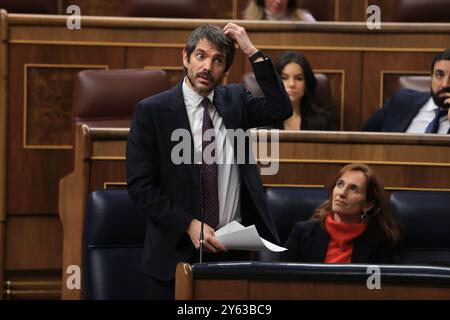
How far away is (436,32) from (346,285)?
42.3 inches

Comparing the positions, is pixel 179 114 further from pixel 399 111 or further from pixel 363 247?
pixel 399 111

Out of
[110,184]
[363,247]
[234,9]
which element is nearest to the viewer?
[363,247]

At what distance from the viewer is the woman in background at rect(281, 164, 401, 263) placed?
1.37 metres

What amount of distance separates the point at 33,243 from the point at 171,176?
0.67m

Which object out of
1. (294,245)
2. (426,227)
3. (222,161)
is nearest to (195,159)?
(222,161)

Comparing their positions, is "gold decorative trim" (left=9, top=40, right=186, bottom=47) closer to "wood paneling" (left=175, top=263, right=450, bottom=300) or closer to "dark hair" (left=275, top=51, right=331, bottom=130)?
"dark hair" (left=275, top=51, right=331, bottom=130)

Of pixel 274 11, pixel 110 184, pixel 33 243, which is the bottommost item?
pixel 33 243

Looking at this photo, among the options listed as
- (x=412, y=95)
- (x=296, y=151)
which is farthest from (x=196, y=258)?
(x=412, y=95)

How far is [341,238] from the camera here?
137 centimetres

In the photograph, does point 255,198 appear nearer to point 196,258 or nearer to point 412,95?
point 196,258

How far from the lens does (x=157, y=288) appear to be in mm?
1153

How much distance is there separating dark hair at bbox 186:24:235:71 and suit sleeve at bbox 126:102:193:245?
86 mm

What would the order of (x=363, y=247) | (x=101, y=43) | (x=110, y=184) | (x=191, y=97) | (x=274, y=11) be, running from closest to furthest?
(x=191, y=97) → (x=363, y=247) → (x=110, y=184) → (x=101, y=43) → (x=274, y=11)

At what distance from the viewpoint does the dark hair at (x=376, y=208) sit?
1.38 metres
